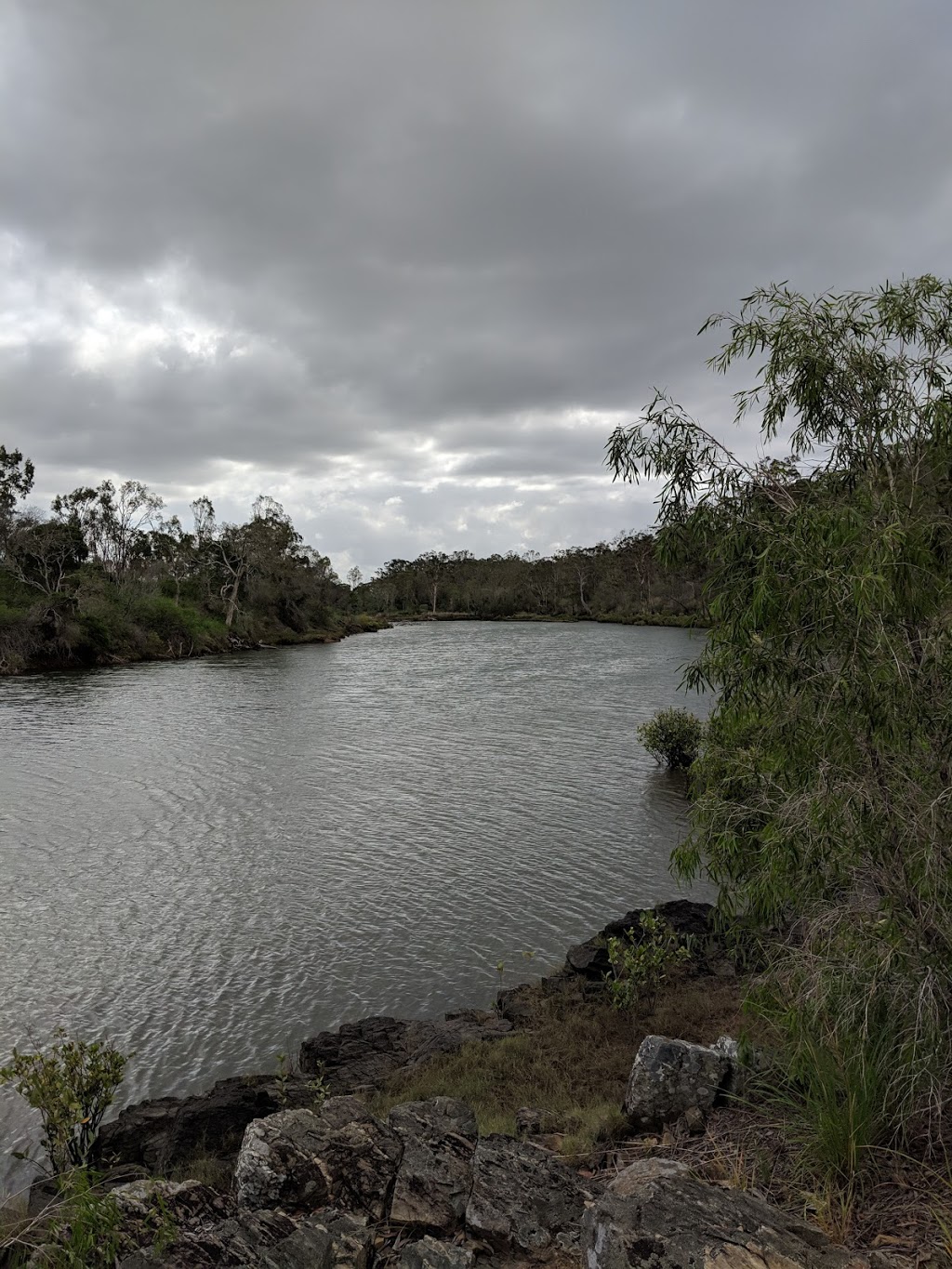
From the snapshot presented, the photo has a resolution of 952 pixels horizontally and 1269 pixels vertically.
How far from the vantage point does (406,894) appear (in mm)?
15531

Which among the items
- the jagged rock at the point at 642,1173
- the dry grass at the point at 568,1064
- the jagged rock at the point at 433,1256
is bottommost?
the dry grass at the point at 568,1064

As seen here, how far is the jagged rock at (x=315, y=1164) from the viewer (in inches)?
227

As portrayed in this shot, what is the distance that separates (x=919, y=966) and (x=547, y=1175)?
3.02 metres

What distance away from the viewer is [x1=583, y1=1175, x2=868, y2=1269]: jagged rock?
14.5 feet

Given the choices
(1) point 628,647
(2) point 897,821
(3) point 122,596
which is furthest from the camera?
(1) point 628,647

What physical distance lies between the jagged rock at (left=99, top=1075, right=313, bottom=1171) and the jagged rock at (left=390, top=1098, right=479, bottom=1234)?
2082 mm

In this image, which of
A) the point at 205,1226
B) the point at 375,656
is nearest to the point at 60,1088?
the point at 205,1226

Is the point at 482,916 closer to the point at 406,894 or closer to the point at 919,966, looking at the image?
the point at 406,894

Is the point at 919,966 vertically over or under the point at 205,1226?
over

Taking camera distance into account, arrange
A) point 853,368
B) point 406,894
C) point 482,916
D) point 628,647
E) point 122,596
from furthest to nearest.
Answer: point 628,647, point 122,596, point 406,894, point 482,916, point 853,368

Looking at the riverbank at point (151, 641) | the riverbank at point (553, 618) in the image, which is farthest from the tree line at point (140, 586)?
the riverbank at point (553, 618)

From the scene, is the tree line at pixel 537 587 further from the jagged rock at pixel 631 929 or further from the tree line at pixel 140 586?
the jagged rock at pixel 631 929

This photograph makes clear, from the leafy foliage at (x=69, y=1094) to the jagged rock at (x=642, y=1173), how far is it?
4359 mm

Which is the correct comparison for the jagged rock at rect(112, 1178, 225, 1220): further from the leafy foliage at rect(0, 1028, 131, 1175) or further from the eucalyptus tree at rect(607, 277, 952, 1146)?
the eucalyptus tree at rect(607, 277, 952, 1146)
